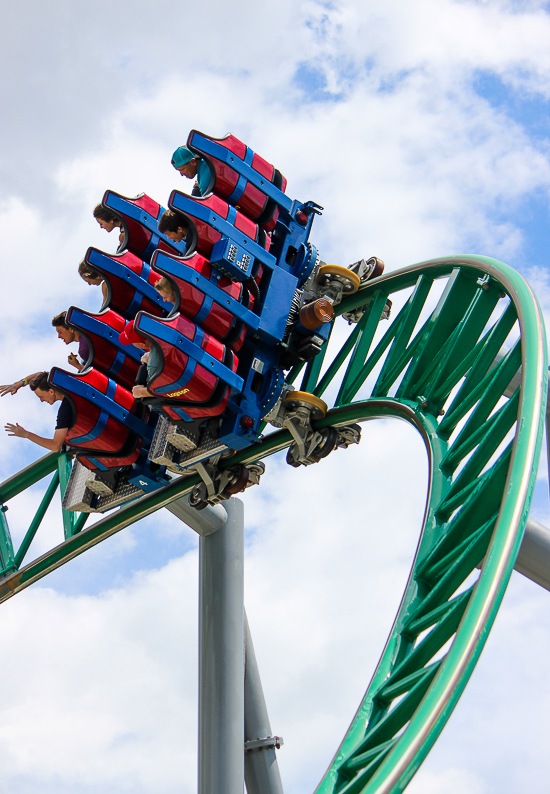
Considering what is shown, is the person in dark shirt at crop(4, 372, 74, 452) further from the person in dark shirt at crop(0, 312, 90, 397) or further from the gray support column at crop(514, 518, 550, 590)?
the gray support column at crop(514, 518, 550, 590)

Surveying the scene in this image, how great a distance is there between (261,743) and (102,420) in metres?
3.06

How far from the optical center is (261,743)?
7496 millimetres

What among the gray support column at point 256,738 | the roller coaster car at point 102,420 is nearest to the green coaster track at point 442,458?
the roller coaster car at point 102,420

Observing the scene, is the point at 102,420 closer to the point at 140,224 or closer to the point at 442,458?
the point at 140,224

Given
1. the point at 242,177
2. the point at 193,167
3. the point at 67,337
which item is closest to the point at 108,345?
the point at 67,337

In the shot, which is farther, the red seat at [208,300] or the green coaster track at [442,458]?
the red seat at [208,300]

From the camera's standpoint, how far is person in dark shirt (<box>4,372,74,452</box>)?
21.2ft

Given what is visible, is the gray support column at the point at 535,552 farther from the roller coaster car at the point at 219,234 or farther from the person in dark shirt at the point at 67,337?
the person in dark shirt at the point at 67,337

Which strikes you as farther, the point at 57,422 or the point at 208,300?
the point at 57,422

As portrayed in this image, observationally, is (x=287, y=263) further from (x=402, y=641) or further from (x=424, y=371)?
(x=402, y=641)

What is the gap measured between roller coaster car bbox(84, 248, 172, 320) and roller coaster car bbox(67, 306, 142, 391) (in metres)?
0.14

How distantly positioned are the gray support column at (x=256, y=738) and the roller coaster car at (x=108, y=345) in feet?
8.73

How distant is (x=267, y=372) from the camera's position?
6125 millimetres

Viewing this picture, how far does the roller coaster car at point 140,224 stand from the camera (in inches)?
270
